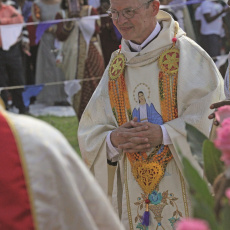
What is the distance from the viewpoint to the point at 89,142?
4.10m

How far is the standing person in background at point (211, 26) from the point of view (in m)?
10.2

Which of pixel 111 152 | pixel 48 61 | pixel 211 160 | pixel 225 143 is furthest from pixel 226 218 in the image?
pixel 48 61

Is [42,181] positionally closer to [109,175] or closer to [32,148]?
[32,148]

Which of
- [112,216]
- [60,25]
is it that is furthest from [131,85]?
[60,25]

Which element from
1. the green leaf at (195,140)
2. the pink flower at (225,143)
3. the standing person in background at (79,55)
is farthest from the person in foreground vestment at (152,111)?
the standing person in background at (79,55)

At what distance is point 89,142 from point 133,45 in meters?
0.65

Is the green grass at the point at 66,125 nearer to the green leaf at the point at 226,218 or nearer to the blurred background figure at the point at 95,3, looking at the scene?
the blurred background figure at the point at 95,3

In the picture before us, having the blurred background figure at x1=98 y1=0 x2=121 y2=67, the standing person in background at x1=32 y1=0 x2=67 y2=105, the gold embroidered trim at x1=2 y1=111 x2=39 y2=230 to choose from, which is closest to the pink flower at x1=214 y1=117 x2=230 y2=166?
the gold embroidered trim at x1=2 y1=111 x2=39 y2=230

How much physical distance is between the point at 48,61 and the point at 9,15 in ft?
4.73

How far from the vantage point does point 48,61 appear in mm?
10781

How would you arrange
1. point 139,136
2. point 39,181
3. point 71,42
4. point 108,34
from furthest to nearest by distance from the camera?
point 108,34
point 71,42
point 139,136
point 39,181

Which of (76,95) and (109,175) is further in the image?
(76,95)

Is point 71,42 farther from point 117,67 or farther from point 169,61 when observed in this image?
point 169,61

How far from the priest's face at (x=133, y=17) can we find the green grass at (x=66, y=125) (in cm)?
454
